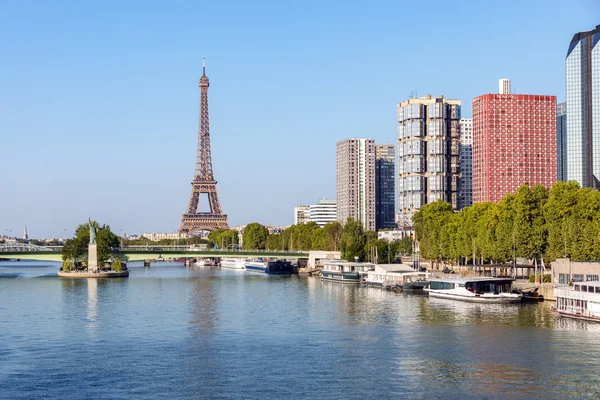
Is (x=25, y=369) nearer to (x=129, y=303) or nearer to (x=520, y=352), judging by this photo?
(x=520, y=352)

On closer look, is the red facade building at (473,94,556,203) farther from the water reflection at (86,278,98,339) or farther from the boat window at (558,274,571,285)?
the boat window at (558,274,571,285)

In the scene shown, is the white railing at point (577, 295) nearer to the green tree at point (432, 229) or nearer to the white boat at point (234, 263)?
the green tree at point (432, 229)

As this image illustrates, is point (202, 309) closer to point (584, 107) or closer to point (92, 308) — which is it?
point (92, 308)

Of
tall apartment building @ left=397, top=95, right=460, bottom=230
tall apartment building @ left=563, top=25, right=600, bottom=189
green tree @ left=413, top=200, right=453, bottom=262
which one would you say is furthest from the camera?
tall apartment building @ left=397, top=95, right=460, bottom=230

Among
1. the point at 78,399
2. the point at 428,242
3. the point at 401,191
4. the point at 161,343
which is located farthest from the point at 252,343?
the point at 401,191

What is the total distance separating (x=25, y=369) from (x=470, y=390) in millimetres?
22287

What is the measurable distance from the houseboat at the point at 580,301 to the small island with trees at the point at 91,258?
3027 inches

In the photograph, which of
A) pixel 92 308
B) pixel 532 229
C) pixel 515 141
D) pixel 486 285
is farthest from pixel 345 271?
pixel 515 141

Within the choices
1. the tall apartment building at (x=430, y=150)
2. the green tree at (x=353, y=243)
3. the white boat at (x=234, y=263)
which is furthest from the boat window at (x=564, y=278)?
the tall apartment building at (x=430, y=150)

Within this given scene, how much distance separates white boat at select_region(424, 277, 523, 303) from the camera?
259ft

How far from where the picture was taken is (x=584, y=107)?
183625 mm

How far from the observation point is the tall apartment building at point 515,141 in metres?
194

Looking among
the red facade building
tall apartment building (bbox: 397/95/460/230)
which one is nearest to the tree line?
tall apartment building (bbox: 397/95/460/230)

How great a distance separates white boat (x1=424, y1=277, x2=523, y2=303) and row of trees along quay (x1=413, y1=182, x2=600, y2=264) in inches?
255
